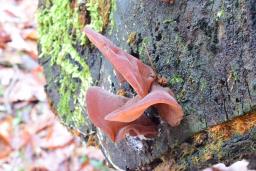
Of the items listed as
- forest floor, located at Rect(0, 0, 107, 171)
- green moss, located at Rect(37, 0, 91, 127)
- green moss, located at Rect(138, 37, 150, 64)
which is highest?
green moss, located at Rect(138, 37, 150, 64)

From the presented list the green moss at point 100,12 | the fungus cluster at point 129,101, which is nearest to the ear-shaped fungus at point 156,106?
the fungus cluster at point 129,101

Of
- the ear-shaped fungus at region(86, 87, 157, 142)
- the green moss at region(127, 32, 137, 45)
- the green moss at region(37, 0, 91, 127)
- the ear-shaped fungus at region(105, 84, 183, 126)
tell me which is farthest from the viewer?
the green moss at region(37, 0, 91, 127)

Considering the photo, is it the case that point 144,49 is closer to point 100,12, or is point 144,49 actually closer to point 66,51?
→ point 100,12

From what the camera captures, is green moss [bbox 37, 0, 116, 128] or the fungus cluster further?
green moss [bbox 37, 0, 116, 128]

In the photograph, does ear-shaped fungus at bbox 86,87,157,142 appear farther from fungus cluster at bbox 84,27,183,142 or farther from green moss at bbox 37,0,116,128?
green moss at bbox 37,0,116,128

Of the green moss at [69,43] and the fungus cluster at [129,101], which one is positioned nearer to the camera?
the fungus cluster at [129,101]

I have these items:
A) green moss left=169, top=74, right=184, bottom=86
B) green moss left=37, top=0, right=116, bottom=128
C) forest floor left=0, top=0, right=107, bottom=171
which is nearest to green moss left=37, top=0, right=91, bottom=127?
green moss left=37, top=0, right=116, bottom=128

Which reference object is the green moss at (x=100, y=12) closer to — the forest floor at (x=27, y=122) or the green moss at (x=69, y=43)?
the green moss at (x=69, y=43)

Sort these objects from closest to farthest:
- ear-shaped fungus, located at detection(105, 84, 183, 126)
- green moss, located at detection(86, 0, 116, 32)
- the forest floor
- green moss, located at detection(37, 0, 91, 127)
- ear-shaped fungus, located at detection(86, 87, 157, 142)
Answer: ear-shaped fungus, located at detection(105, 84, 183, 126), ear-shaped fungus, located at detection(86, 87, 157, 142), green moss, located at detection(86, 0, 116, 32), green moss, located at detection(37, 0, 91, 127), the forest floor
